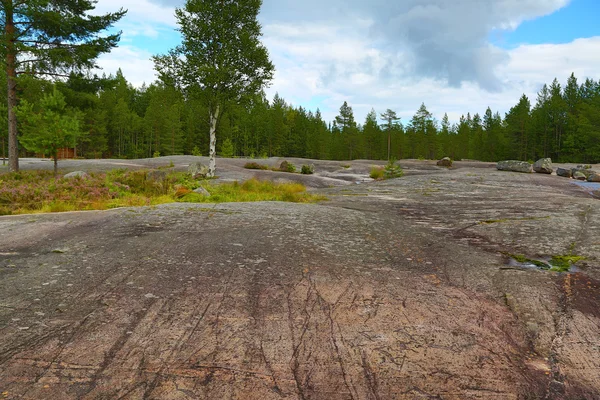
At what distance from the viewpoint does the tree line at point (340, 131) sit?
2350 inches

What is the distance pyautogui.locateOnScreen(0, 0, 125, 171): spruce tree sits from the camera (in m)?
18.4

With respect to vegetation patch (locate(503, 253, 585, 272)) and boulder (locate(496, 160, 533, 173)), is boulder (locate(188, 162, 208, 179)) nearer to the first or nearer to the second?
vegetation patch (locate(503, 253, 585, 272))

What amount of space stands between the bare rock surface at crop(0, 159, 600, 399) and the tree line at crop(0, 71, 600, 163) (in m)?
39.3

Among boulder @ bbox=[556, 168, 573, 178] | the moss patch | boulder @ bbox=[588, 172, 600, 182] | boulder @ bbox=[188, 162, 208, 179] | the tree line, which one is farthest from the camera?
the tree line

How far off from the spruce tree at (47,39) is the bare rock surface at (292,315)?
1744cm

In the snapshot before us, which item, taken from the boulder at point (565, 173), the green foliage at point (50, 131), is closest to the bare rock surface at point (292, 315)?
the green foliage at point (50, 131)

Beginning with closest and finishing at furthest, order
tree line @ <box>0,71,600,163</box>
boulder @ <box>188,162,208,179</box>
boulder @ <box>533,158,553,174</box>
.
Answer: boulder @ <box>188,162,208,179</box> < boulder @ <box>533,158,553,174</box> < tree line @ <box>0,71,600,163</box>

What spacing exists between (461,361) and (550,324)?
1151 millimetres

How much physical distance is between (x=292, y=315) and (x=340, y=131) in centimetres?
9184

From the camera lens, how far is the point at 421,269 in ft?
14.9

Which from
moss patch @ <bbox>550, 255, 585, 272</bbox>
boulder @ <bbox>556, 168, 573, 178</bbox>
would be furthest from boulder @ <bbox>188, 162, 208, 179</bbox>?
boulder @ <bbox>556, 168, 573, 178</bbox>

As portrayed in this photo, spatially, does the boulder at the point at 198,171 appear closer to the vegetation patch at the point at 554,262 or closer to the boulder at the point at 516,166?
the vegetation patch at the point at 554,262

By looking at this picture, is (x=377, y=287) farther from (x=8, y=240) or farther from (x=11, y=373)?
(x=8, y=240)

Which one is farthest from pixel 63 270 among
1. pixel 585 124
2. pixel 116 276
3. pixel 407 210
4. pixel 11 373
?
pixel 585 124
